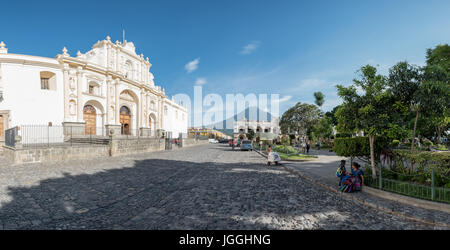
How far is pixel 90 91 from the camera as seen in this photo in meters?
23.6

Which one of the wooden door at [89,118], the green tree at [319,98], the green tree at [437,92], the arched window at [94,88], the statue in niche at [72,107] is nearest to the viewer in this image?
the green tree at [437,92]

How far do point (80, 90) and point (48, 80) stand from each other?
2.98 m

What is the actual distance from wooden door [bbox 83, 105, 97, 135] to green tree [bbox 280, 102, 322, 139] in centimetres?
3232

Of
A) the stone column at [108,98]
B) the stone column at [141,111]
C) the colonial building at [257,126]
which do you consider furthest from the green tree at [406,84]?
the colonial building at [257,126]

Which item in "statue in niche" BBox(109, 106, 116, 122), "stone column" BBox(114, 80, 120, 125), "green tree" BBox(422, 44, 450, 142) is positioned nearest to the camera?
"green tree" BBox(422, 44, 450, 142)

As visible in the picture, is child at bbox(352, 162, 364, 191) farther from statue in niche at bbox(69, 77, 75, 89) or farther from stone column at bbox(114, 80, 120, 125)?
stone column at bbox(114, 80, 120, 125)

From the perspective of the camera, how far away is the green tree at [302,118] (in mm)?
36781

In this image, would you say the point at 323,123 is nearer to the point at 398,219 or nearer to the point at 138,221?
the point at 398,219

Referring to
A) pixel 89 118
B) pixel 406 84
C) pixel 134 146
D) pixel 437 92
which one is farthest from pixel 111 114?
pixel 437 92

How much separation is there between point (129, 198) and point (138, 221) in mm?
1788

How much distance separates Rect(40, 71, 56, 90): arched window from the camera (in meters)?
20.0

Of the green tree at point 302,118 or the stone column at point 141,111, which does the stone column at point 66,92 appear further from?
the green tree at point 302,118

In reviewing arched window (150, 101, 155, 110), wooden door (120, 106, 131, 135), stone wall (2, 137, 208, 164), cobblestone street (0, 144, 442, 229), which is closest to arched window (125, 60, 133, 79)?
wooden door (120, 106, 131, 135)
